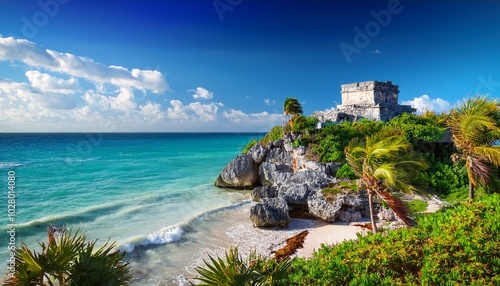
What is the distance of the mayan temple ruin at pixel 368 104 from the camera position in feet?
117

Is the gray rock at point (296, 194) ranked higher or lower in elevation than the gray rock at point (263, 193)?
higher

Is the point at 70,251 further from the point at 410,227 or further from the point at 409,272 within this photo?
the point at 410,227

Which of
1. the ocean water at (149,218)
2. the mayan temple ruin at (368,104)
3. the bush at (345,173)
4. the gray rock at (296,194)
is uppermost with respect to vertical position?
the mayan temple ruin at (368,104)

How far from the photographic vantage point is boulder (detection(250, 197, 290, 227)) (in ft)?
49.7

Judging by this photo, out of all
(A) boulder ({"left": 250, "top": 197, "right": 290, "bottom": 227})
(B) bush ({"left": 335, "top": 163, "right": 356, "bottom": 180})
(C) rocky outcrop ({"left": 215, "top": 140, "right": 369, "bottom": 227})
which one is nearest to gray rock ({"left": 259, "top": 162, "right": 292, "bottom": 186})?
(C) rocky outcrop ({"left": 215, "top": 140, "right": 369, "bottom": 227})

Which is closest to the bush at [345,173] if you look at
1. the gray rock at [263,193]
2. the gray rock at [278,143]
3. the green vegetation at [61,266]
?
the gray rock at [263,193]

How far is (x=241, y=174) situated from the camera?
26406 millimetres

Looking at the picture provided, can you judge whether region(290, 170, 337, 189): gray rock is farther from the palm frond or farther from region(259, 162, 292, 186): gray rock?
the palm frond

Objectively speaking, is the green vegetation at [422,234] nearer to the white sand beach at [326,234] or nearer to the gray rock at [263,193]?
the white sand beach at [326,234]

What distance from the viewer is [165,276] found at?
10.7 metres

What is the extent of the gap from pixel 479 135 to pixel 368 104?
28.0 m

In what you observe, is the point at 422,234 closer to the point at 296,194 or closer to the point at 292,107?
the point at 296,194

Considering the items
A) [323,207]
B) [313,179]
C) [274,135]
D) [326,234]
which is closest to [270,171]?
[313,179]

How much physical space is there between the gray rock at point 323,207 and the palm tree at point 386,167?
557cm
